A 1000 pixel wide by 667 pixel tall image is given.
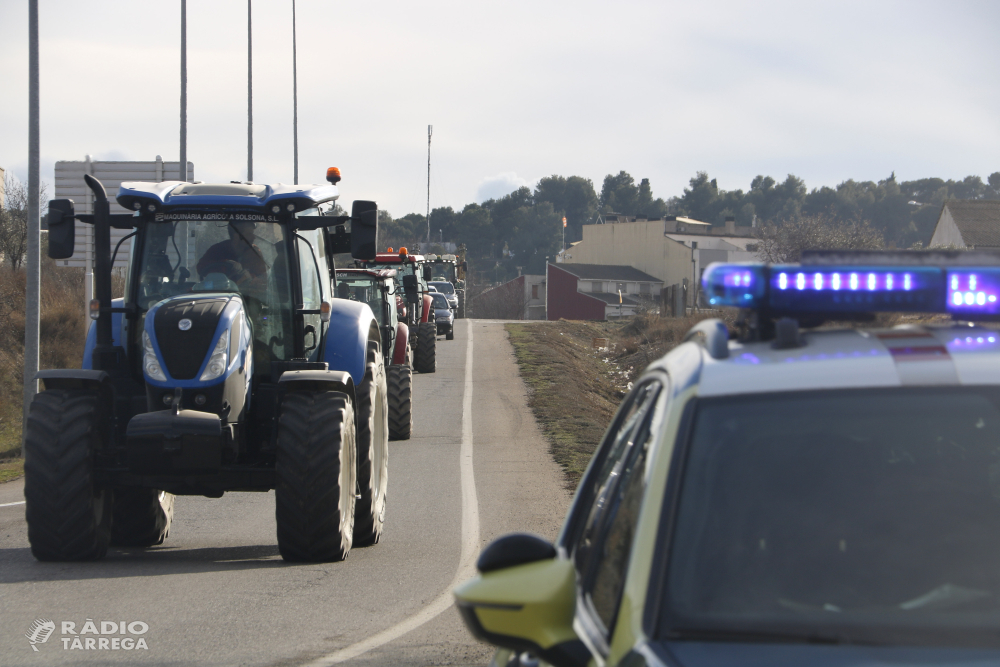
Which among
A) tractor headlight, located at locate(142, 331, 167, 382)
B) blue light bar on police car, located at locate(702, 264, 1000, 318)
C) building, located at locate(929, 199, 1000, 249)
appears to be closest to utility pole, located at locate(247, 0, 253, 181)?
tractor headlight, located at locate(142, 331, 167, 382)

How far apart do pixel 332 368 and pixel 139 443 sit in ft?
6.85

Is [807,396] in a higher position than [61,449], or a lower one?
higher

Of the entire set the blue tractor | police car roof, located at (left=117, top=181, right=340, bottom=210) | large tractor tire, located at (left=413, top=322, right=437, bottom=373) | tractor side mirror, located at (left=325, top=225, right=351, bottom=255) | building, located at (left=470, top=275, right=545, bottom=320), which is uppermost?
police car roof, located at (left=117, top=181, right=340, bottom=210)

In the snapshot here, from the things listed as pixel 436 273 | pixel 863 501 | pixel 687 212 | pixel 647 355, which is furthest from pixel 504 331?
pixel 687 212

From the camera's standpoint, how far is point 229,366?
7.79m

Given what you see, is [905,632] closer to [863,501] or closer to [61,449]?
[863,501]

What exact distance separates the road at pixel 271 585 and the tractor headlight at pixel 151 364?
138cm

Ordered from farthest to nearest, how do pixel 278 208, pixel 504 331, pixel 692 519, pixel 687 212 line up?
pixel 687 212 → pixel 504 331 → pixel 278 208 → pixel 692 519

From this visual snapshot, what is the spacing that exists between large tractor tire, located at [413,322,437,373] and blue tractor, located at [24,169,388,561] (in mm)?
16568

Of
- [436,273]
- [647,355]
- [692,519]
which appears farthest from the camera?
[436,273]

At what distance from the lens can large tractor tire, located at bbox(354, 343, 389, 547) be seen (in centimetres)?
890

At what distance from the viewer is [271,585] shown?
720 cm

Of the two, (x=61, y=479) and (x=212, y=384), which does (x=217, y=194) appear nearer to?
(x=212, y=384)

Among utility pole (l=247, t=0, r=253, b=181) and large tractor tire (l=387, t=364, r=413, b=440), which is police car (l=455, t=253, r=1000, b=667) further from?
utility pole (l=247, t=0, r=253, b=181)
